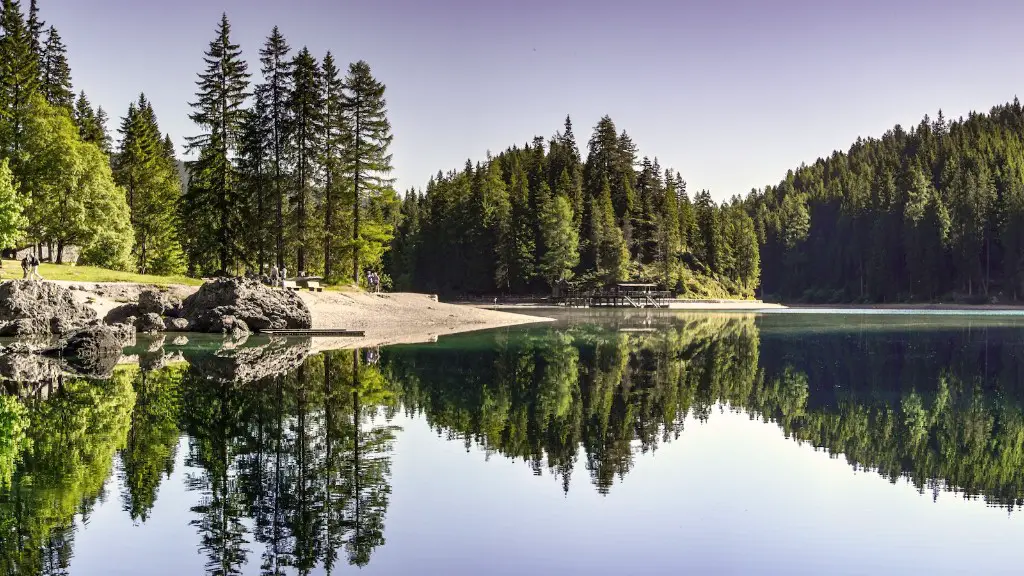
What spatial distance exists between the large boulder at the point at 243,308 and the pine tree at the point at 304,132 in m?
17.7

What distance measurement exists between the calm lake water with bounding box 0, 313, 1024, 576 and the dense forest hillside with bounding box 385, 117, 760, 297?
90.9 meters

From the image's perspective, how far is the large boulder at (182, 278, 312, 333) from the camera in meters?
41.8

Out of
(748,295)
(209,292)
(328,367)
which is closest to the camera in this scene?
(328,367)

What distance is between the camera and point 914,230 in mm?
136000

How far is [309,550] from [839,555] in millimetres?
5595

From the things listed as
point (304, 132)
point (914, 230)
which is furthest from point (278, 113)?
point (914, 230)

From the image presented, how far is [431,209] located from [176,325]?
96.6 meters

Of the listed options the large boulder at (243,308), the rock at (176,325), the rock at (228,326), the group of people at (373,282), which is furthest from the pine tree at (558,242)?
the rock at (176,325)

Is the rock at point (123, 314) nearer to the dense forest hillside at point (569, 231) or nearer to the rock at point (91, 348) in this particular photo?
the rock at point (91, 348)

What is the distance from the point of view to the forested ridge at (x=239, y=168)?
2158 inches

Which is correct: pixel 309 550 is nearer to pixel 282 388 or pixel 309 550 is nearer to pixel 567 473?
pixel 567 473

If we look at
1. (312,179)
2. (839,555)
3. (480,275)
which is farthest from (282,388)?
(480,275)

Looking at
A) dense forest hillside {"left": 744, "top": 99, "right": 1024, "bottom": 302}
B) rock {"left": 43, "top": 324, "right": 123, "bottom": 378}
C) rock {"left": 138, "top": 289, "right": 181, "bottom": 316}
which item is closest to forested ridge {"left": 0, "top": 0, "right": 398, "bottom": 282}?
rock {"left": 138, "top": 289, "right": 181, "bottom": 316}

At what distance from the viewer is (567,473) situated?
42.9 ft
